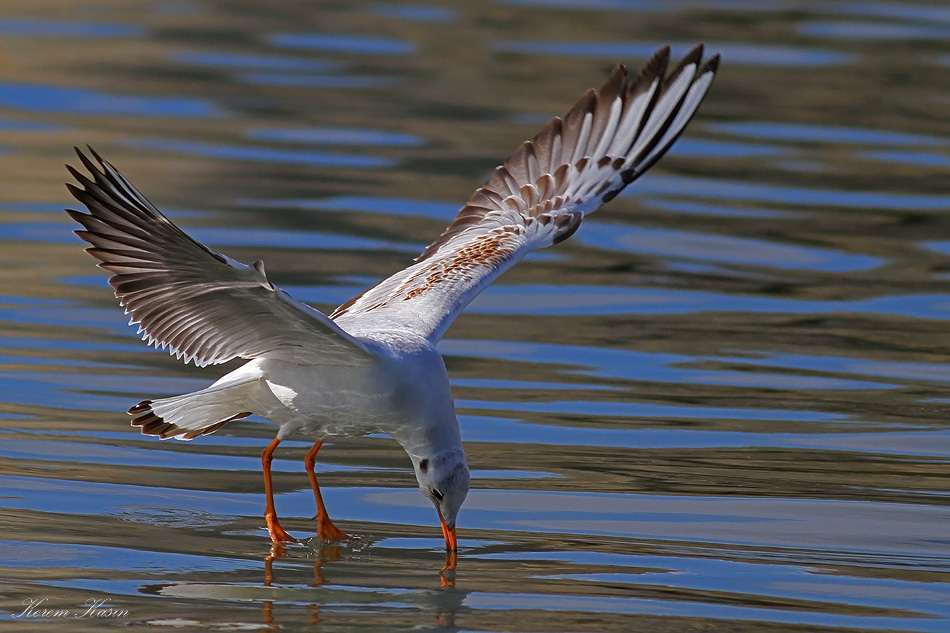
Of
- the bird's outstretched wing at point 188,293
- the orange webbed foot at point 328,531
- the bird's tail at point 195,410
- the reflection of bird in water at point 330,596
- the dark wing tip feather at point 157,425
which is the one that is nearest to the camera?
the reflection of bird in water at point 330,596

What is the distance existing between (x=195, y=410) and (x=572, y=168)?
3.19m

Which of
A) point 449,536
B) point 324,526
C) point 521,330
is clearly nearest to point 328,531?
point 324,526

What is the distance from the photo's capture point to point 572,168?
10211 millimetres

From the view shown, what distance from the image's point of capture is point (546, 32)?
67.2ft

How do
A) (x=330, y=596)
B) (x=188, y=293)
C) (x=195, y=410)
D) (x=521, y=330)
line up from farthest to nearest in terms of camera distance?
(x=521, y=330)
(x=195, y=410)
(x=188, y=293)
(x=330, y=596)

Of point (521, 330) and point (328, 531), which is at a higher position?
point (521, 330)

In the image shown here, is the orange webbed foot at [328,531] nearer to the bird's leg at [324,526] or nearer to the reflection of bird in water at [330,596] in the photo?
the bird's leg at [324,526]

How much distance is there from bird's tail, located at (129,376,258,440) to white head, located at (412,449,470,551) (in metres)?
0.93

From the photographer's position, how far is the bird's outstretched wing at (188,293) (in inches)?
269

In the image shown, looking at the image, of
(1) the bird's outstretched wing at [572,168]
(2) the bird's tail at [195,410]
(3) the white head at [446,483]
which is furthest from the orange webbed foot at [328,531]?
(1) the bird's outstretched wing at [572,168]

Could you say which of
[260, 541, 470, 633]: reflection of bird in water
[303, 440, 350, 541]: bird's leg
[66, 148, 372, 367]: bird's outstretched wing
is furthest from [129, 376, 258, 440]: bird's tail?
[260, 541, 470, 633]: reflection of bird in water

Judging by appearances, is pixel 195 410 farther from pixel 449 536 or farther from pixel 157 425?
pixel 449 536

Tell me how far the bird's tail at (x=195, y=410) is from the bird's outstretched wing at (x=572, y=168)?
1298 mm

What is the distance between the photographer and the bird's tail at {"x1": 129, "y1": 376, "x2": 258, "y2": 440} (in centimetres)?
791
